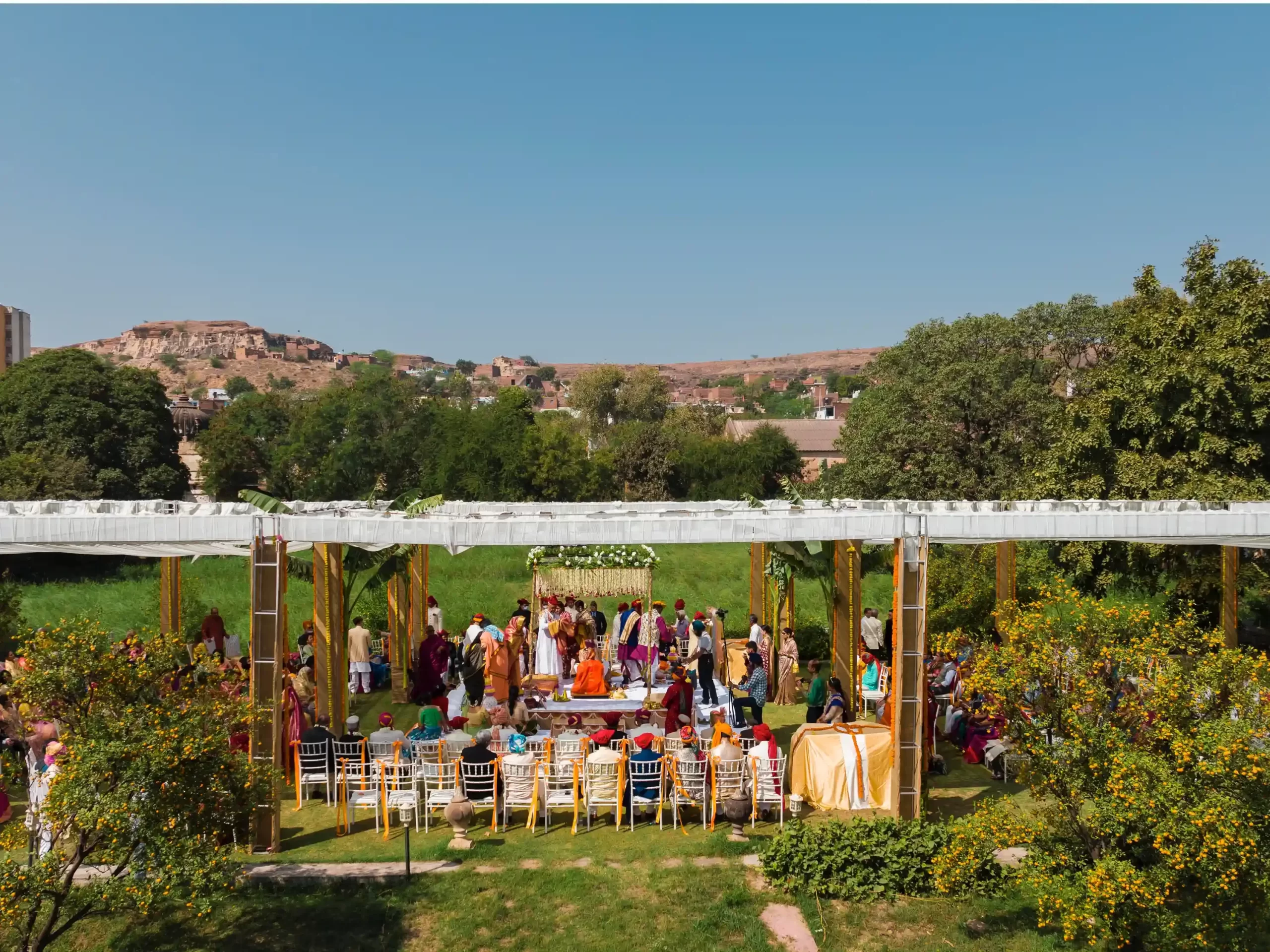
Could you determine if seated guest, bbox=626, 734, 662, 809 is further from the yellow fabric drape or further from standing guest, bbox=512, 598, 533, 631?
standing guest, bbox=512, 598, 533, 631

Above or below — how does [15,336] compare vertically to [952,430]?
above

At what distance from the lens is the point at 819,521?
10.2m

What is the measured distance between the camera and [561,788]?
10.5 metres

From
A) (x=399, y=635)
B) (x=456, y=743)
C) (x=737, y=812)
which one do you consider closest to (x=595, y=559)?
(x=399, y=635)

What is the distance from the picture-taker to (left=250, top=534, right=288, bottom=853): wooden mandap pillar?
933 centimetres

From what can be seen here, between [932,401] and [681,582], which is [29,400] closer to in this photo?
[681,582]

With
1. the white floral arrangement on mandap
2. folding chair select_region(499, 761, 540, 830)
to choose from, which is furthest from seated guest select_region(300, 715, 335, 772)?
the white floral arrangement on mandap

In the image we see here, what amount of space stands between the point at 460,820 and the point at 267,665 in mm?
2334

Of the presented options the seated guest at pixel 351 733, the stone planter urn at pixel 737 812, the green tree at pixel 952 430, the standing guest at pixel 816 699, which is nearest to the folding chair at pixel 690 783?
the stone planter urn at pixel 737 812

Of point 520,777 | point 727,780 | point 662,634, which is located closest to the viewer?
point 727,780

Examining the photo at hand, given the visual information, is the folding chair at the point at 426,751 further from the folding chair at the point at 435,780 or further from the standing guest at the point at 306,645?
the standing guest at the point at 306,645

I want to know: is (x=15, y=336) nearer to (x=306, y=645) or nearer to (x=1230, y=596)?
(x=306, y=645)

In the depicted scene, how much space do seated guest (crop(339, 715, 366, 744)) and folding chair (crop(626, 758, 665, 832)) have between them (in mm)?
2923

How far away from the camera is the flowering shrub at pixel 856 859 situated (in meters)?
8.50
